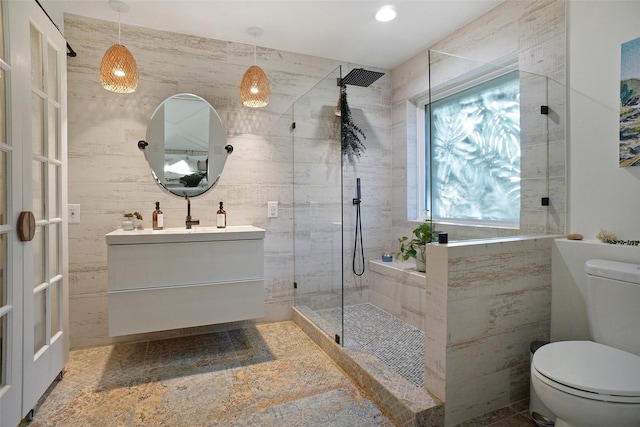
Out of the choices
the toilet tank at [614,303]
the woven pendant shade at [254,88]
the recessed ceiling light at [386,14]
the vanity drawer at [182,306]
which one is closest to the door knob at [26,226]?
the vanity drawer at [182,306]

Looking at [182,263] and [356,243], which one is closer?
[182,263]

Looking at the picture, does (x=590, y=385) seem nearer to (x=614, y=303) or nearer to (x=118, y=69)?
(x=614, y=303)

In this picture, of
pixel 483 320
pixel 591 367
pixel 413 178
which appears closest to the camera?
pixel 591 367

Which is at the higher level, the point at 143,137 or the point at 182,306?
the point at 143,137

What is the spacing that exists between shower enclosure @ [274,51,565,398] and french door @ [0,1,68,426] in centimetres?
156

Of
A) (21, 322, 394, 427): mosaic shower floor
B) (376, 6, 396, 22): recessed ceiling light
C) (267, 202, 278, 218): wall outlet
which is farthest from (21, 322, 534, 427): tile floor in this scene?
(376, 6, 396, 22): recessed ceiling light

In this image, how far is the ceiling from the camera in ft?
7.48

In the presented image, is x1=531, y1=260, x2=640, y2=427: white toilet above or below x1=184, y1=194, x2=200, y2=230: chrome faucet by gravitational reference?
below

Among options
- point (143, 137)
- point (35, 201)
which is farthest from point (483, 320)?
point (143, 137)

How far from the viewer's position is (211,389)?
1.96 metres

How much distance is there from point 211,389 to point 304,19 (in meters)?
Answer: 2.49

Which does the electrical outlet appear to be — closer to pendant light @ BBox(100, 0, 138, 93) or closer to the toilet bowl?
pendant light @ BBox(100, 0, 138, 93)

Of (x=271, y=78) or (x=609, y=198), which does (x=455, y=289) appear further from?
(x=271, y=78)

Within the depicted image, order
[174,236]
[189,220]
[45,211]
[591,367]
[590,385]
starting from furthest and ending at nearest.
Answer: [189,220]
[174,236]
[45,211]
[591,367]
[590,385]
